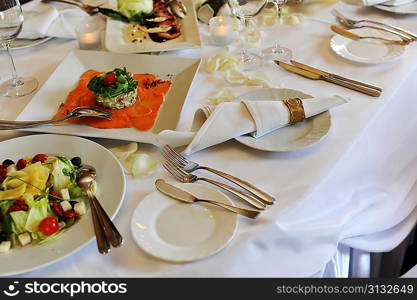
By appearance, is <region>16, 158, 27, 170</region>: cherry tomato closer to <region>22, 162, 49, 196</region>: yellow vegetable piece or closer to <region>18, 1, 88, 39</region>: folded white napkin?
<region>22, 162, 49, 196</region>: yellow vegetable piece

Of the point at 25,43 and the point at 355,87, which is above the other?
the point at 355,87

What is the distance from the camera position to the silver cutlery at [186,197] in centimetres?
83

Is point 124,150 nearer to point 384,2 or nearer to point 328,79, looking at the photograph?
point 328,79

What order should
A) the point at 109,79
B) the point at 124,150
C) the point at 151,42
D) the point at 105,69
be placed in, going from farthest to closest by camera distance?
1. the point at 151,42
2. the point at 105,69
3. the point at 109,79
4. the point at 124,150

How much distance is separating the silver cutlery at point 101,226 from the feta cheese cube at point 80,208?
0.02 m

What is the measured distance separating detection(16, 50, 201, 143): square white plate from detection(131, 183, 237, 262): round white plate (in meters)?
0.19

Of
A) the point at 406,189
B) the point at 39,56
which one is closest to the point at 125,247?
the point at 406,189

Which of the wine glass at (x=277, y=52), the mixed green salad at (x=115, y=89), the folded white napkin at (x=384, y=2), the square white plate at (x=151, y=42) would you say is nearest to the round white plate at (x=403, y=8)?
the folded white napkin at (x=384, y=2)

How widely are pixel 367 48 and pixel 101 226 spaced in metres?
0.85

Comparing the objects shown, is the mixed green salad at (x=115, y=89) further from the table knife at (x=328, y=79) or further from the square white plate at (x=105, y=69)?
the table knife at (x=328, y=79)

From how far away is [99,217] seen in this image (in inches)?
32.6

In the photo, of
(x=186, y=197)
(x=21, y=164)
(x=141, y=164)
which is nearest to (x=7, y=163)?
(x=21, y=164)

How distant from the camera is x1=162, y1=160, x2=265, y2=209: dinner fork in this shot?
856mm

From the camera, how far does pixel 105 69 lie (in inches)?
51.8
